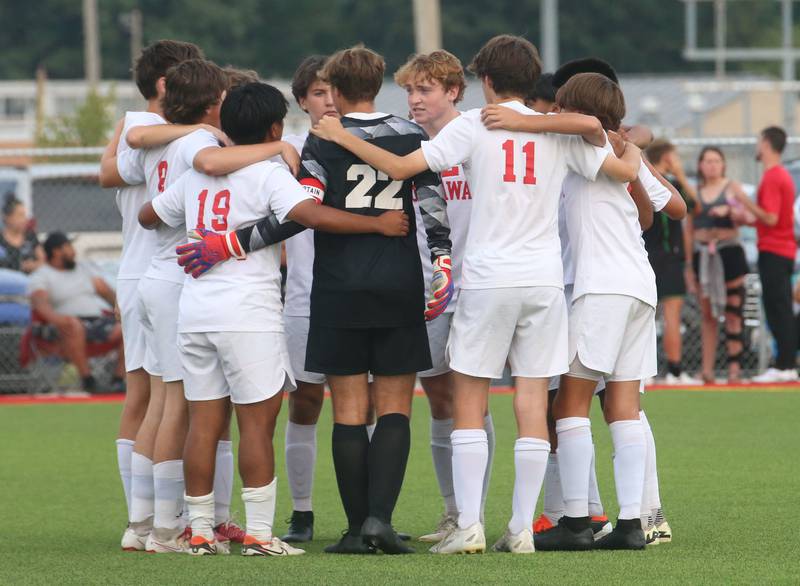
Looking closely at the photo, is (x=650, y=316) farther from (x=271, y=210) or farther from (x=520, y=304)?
(x=271, y=210)

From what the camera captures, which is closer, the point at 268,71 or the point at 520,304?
the point at 520,304

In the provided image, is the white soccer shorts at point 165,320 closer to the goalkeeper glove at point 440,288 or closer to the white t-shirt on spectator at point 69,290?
the goalkeeper glove at point 440,288

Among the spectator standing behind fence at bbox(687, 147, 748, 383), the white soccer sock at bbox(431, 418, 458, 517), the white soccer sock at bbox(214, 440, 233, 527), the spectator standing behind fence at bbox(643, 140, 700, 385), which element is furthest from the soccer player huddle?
the spectator standing behind fence at bbox(687, 147, 748, 383)

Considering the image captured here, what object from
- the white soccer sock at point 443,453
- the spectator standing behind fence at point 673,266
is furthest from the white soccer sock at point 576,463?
the spectator standing behind fence at point 673,266

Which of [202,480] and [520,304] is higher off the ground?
[520,304]

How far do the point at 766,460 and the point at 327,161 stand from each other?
12.7ft

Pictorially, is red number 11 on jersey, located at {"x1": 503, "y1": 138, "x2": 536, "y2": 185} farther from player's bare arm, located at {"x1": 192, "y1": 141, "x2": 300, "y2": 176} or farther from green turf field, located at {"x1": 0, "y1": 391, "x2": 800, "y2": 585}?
green turf field, located at {"x1": 0, "y1": 391, "x2": 800, "y2": 585}

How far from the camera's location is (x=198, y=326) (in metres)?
6.20

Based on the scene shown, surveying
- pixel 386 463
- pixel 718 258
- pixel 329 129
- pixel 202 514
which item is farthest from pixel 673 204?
pixel 718 258

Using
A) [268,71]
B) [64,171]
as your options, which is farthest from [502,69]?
[268,71]

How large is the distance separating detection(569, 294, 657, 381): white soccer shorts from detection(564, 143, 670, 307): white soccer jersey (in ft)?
0.14

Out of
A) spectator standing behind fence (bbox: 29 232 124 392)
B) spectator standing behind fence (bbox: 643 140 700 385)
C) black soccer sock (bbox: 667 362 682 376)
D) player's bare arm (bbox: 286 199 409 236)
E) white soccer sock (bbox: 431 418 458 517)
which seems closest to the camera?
player's bare arm (bbox: 286 199 409 236)

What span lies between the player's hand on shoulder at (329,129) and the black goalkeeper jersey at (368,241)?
6 cm

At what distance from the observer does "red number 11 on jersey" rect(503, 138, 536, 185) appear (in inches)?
243
